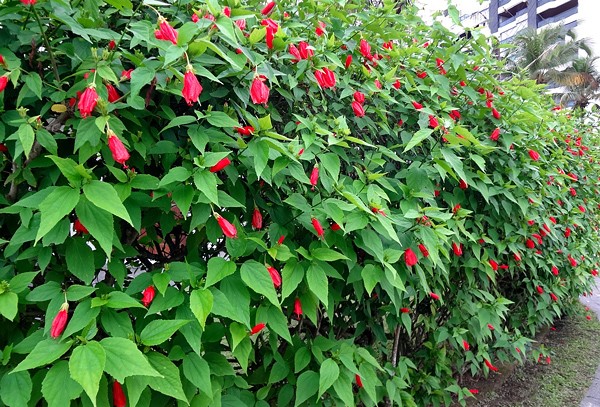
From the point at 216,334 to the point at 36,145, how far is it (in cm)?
75

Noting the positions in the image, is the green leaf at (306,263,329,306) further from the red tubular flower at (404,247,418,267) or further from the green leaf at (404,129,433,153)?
the green leaf at (404,129,433,153)

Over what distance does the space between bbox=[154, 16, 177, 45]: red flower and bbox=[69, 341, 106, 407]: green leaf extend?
29.6 inches

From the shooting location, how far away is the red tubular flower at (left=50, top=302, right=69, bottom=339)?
3.20ft

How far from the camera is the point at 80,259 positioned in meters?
1.19

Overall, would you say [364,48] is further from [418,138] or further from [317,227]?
[317,227]

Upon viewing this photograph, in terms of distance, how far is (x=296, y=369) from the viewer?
1607 millimetres

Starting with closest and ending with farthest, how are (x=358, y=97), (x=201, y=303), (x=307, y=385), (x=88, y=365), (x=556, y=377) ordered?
(x=88, y=365) < (x=201, y=303) < (x=307, y=385) < (x=358, y=97) < (x=556, y=377)

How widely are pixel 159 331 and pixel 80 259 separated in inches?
12.9

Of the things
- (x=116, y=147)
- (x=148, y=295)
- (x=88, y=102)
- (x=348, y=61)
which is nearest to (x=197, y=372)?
(x=148, y=295)

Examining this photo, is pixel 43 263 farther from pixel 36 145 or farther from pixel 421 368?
pixel 421 368

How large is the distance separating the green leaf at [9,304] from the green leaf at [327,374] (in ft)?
3.04

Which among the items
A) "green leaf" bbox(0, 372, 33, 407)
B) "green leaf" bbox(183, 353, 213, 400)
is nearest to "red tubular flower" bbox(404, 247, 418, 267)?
"green leaf" bbox(183, 353, 213, 400)

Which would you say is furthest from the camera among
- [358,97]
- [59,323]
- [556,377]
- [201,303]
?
[556,377]

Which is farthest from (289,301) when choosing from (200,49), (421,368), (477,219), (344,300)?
(421,368)
